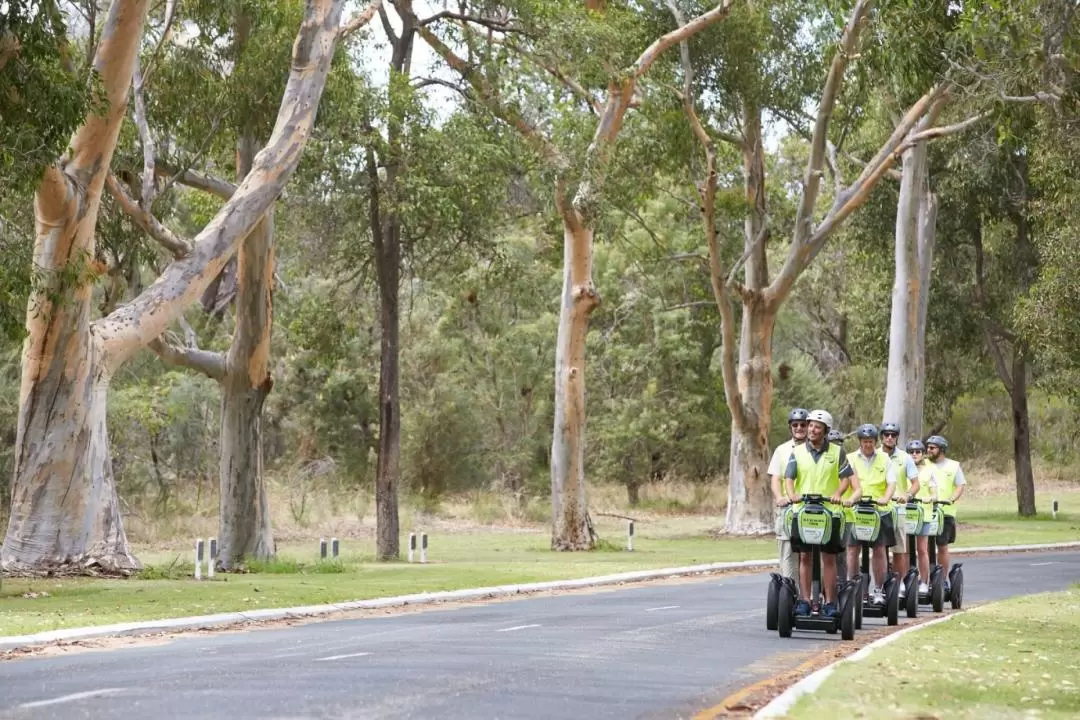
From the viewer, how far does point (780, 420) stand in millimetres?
62469

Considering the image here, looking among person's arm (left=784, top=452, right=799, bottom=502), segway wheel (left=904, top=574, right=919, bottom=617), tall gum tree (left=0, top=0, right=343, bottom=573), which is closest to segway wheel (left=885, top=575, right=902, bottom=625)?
segway wheel (left=904, top=574, right=919, bottom=617)

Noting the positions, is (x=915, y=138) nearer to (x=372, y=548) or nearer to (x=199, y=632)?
(x=372, y=548)

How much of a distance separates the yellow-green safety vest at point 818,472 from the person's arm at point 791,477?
1.1 inches

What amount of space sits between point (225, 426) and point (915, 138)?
1642cm

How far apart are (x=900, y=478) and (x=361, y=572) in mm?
11602

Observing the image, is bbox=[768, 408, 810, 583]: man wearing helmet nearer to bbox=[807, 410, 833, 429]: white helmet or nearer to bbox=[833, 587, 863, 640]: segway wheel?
bbox=[807, 410, 833, 429]: white helmet

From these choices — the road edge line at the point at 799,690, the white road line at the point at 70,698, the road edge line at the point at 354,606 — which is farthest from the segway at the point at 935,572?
the white road line at the point at 70,698

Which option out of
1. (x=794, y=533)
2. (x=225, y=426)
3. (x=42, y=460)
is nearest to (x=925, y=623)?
(x=794, y=533)

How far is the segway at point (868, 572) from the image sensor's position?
55.5ft

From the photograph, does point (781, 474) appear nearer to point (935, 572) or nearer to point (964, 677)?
point (964, 677)

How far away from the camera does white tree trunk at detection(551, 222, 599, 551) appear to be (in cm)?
3675

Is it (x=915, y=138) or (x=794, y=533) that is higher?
(x=915, y=138)

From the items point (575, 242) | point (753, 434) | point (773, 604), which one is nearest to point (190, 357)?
point (575, 242)

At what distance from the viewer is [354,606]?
20.6m
